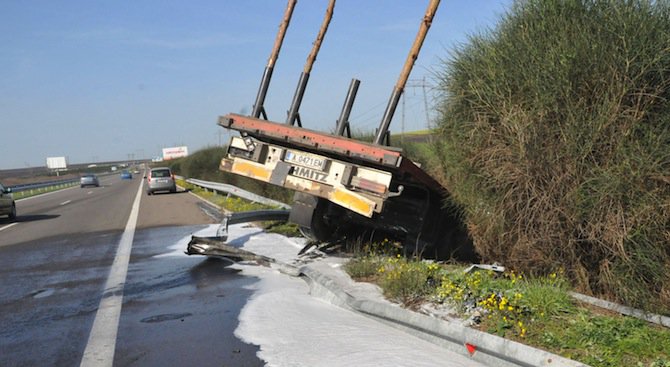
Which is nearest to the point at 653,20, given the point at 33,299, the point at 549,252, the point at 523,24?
the point at 523,24

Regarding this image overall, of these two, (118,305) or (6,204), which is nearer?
(118,305)

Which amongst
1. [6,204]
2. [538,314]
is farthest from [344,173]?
[6,204]

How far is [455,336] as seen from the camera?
476 cm

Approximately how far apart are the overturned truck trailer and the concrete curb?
53.1 inches

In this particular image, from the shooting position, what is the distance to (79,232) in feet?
47.6

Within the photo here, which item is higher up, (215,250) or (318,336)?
(318,336)

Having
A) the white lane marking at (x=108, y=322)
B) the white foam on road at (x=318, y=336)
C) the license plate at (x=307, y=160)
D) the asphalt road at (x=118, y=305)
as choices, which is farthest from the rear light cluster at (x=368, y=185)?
the white lane marking at (x=108, y=322)

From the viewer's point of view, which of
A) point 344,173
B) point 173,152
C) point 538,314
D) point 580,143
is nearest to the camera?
point 538,314

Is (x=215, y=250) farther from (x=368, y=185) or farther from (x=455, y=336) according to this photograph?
(x=455, y=336)

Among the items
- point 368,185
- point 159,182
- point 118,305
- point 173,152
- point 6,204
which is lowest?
point 173,152

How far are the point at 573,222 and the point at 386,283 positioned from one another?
1.98 metres

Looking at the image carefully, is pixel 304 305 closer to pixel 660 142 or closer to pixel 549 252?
pixel 549 252

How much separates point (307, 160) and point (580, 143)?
11.2ft

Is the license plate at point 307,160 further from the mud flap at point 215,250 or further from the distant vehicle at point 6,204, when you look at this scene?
the distant vehicle at point 6,204
